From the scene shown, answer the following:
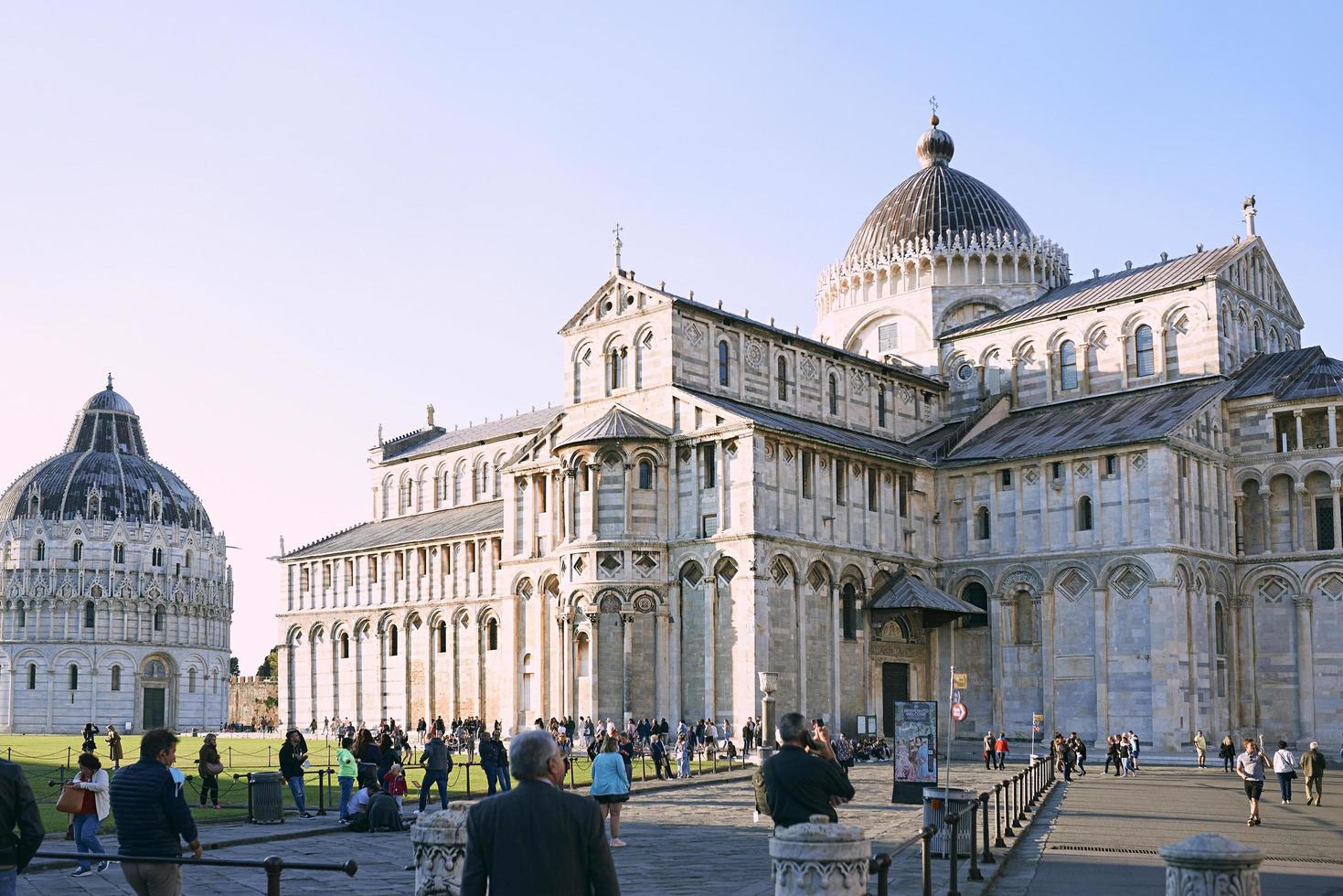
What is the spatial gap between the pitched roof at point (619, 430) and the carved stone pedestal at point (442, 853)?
39.2 meters

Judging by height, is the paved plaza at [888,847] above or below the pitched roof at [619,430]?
below

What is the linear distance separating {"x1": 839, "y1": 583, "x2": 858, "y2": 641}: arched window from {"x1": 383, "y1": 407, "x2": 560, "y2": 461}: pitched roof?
1075 inches

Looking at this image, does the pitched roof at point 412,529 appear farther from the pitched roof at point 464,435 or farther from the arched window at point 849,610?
the arched window at point 849,610

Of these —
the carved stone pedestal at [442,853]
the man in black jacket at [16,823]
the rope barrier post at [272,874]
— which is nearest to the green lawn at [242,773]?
the carved stone pedestal at [442,853]

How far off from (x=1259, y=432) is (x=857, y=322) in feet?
63.6

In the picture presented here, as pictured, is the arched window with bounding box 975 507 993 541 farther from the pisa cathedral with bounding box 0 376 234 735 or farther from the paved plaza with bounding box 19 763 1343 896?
the pisa cathedral with bounding box 0 376 234 735

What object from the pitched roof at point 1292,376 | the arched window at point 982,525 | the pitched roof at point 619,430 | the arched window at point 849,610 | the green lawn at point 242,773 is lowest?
the green lawn at point 242,773

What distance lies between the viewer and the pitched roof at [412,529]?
235 feet

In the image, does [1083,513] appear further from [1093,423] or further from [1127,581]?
[1093,423]

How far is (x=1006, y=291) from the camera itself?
65812 mm

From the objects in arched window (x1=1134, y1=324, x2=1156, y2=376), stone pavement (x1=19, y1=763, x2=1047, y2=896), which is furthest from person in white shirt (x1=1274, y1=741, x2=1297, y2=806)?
arched window (x1=1134, y1=324, x2=1156, y2=376)

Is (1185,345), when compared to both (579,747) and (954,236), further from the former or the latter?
(579,747)

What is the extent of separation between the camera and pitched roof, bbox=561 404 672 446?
5166 centimetres

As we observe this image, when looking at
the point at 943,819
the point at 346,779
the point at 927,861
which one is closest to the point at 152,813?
the point at 927,861
